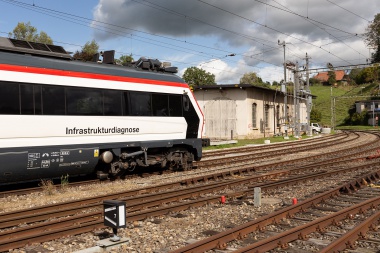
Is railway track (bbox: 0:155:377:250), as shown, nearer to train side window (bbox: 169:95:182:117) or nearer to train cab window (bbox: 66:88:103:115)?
train cab window (bbox: 66:88:103:115)

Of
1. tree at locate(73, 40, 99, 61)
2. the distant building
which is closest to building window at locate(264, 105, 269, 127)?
the distant building

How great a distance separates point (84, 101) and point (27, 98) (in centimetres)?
173

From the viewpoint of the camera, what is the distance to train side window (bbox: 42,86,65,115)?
34.5 feet

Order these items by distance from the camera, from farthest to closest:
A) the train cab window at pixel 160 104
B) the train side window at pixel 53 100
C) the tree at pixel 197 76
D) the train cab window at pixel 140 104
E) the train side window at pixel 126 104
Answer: the tree at pixel 197 76, the train cab window at pixel 160 104, the train cab window at pixel 140 104, the train side window at pixel 126 104, the train side window at pixel 53 100

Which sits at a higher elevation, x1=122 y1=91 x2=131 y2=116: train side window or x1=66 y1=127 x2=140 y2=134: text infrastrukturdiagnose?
x1=122 y1=91 x2=131 y2=116: train side window

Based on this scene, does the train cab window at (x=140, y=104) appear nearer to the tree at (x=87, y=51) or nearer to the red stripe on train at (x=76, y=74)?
the red stripe on train at (x=76, y=74)

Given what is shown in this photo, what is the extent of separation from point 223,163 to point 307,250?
444 inches

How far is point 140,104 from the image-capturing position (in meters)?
13.1

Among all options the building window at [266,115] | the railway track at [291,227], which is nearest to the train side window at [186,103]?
the railway track at [291,227]

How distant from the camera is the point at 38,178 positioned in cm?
1066

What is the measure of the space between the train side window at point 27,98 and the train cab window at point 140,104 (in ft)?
11.0

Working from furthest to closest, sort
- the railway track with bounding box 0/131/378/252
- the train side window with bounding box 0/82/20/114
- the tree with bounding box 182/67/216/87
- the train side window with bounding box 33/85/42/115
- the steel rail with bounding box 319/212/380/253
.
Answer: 1. the tree with bounding box 182/67/216/87
2. the train side window with bounding box 33/85/42/115
3. the train side window with bounding box 0/82/20/114
4. the railway track with bounding box 0/131/378/252
5. the steel rail with bounding box 319/212/380/253

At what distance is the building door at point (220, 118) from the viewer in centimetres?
3631

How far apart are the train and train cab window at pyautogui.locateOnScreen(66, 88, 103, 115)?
0.03m
